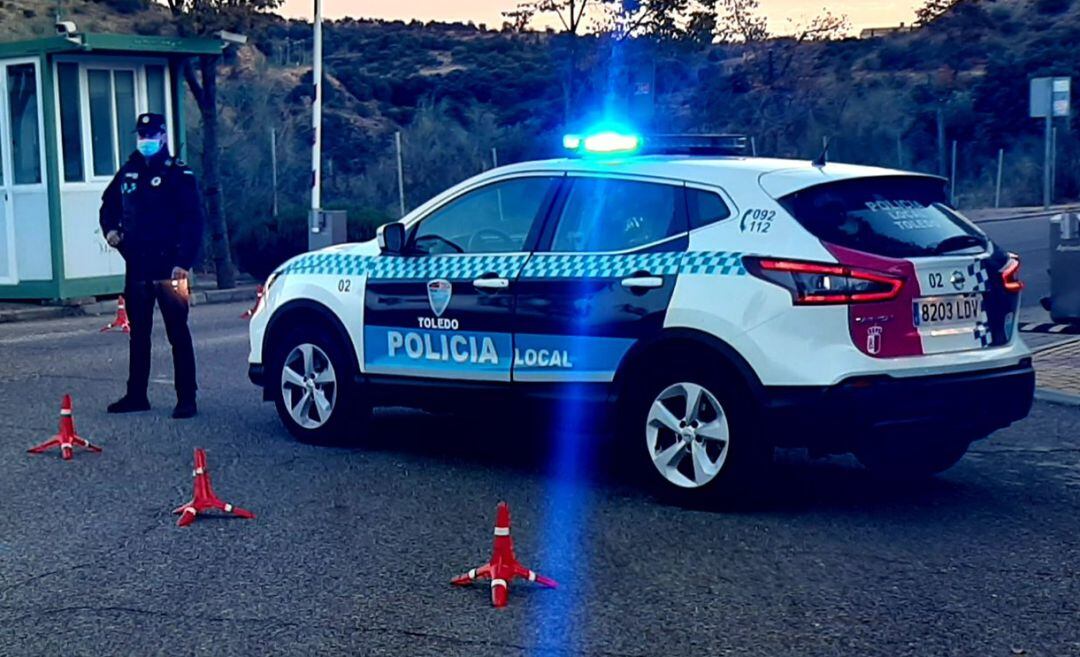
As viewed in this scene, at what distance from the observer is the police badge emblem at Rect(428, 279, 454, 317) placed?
849cm

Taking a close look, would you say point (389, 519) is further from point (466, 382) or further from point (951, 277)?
point (951, 277)

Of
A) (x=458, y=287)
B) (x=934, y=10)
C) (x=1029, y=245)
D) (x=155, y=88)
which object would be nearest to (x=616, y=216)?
(x=458, y=287)

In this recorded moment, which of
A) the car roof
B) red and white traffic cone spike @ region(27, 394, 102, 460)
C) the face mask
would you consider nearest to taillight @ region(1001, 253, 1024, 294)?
the car roof

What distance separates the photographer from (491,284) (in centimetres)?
823

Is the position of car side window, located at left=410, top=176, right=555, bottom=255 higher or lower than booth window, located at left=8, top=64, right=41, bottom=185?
lower

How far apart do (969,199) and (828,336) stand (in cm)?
3663

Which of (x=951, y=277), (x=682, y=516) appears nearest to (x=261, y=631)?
(x=682, y=516)

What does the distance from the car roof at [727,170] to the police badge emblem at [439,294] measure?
75 centimetres

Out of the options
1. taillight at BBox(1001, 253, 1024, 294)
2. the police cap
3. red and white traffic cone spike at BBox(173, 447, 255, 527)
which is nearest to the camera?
red and white traffic cone spike at BBox(173, 447, 255, 527)

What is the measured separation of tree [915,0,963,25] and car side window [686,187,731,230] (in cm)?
6128

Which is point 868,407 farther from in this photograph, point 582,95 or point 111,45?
point 582,95

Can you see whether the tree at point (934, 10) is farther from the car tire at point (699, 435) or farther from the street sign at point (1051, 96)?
the car tire at point (699, 435)

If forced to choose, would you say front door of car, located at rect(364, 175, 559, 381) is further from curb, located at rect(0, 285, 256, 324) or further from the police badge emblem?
curb, located at rect(0, 285, 256, 324)

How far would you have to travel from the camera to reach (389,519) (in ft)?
24.0
